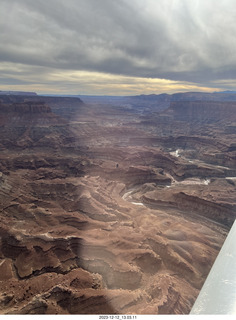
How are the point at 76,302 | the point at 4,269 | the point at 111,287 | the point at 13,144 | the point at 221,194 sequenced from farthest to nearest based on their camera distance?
the point at 13,144, the point at 221,194, the point at 4,269, the point at 111,287, the point at 76,302

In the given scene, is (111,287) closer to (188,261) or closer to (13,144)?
(188,261)

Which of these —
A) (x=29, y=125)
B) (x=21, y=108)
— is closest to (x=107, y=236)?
(x=29, y=125)

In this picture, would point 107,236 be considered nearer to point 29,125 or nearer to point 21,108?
point 29,125

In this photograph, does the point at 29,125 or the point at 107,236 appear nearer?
the point at 107,236

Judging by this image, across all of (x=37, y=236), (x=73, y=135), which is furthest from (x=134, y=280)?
(x=73, y=135)

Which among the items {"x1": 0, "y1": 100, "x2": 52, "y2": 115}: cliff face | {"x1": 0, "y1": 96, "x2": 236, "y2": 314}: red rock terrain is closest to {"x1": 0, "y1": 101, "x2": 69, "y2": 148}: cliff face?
{"x1": 0, "y1": 100, "x2": 52, "y2": 115}: cliff face

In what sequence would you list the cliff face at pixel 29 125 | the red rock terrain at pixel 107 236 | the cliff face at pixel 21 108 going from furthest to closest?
the cliff face at pixel 21 108
the cliff face at pixel 29 125
the red rock terrain at pixel 107 236

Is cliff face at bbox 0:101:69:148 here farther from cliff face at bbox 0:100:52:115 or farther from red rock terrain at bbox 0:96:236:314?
red rock terrain at bbox 0:96:236:314

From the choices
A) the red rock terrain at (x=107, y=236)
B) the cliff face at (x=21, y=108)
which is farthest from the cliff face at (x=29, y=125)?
the red rock terrain at (x=107, y=236)

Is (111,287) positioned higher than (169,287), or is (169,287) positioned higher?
(169,287)

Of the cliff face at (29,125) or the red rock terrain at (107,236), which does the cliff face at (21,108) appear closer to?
the cliff face at (29,125)

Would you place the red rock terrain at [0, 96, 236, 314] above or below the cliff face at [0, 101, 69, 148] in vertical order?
below
